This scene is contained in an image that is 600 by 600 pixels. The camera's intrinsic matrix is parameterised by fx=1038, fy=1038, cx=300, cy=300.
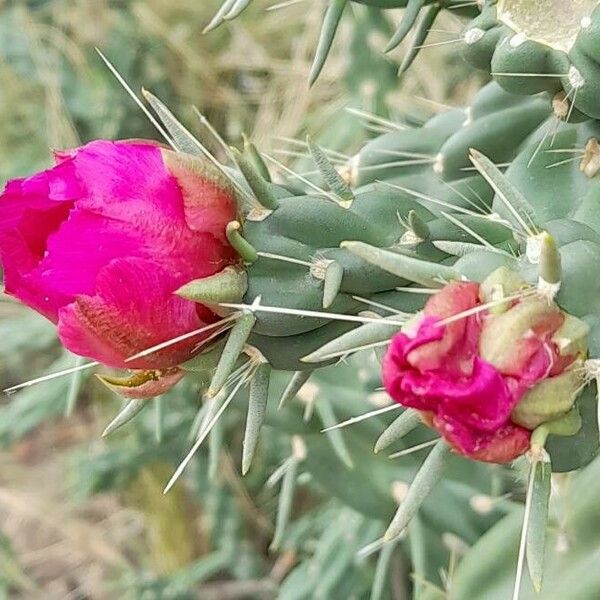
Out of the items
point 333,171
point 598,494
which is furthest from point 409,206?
point 598,494

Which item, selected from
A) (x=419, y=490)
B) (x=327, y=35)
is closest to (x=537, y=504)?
(x=419, y=490)

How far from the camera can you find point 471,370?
0.45 meters

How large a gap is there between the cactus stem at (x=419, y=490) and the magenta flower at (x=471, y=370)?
0.19 feet

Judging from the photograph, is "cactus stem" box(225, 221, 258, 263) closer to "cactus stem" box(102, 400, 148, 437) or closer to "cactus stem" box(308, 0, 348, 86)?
"cactus stem" box(102, 400, 148, 437)

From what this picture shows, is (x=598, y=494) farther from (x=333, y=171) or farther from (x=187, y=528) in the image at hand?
(x=187, y=528)

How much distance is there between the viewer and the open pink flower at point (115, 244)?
49 centimetres

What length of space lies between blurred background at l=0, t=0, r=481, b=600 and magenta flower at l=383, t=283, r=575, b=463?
3.79ft

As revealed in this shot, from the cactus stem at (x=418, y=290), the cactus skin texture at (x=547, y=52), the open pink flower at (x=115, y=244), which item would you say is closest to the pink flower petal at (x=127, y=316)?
the open pink flower at (x=115, y=244)

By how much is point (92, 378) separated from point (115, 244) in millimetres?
1739

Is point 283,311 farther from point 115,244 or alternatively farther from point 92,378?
point 92,378

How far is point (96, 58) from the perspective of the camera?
2.34 m

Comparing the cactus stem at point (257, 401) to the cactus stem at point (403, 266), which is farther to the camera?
the cactus stem at point (257, 401)

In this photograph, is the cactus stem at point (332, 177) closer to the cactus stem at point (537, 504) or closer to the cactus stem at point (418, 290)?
the cactus stem at point (418, 290)

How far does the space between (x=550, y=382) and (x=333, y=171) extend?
20 cm
